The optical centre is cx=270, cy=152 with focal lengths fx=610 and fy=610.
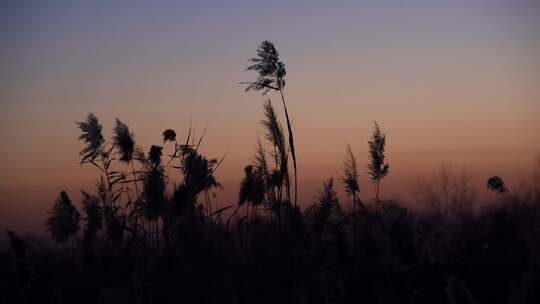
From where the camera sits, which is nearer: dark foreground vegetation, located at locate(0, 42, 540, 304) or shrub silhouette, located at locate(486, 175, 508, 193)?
dark foreground vegetation, located at locate(0, 42, 540, 304)

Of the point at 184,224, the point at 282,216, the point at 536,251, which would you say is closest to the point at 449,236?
the point at 536,251

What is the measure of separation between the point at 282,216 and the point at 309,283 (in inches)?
42.9

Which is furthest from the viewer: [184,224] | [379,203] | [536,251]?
[379,203]

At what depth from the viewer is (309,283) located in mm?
5430

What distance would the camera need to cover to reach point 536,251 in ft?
19.4

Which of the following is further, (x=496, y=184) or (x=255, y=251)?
(x=496, y=184)

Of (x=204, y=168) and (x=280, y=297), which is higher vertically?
(x=204, y=168)

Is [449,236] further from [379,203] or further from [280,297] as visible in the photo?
[280,297]

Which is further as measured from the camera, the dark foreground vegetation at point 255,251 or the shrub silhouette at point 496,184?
the shrub silhouette at point 496,184

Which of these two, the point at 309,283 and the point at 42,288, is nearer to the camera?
the point at 309,283

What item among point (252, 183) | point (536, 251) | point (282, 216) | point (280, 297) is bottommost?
point (280, 297)

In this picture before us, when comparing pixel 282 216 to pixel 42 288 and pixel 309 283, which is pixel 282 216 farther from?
pixel 42 288

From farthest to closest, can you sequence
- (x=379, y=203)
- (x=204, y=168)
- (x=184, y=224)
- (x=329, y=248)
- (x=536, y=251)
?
1. (x=379, y=203)
2. (x=329, y=248)
3. (x=204, y=168)
4. (x=536, y=251)
5. (x=184, y=224)

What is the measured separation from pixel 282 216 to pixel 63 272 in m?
2.52
